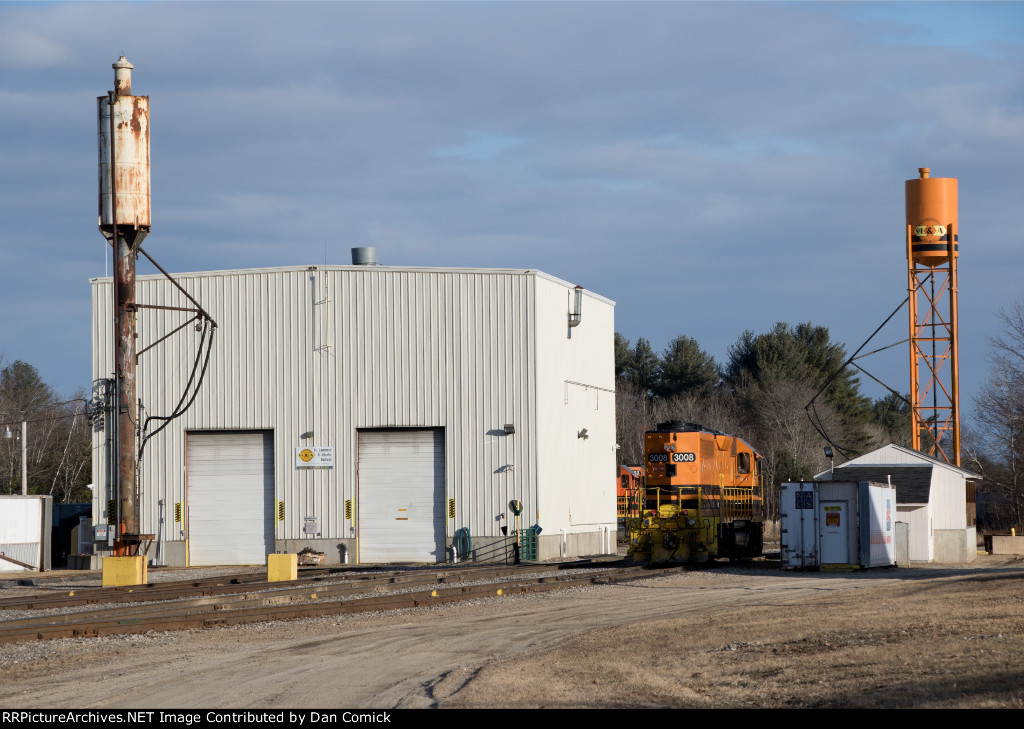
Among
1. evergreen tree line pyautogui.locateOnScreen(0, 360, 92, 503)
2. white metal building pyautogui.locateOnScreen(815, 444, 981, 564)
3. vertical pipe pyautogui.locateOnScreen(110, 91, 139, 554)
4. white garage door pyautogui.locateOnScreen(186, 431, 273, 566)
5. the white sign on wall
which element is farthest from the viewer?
evergreen tree line pyautogui.locateOnScreen(0, 360, 92, 503)

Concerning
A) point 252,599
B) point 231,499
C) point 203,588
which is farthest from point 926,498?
point 252,599

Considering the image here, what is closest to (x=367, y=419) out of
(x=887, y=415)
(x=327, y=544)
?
(x=327, y=544)

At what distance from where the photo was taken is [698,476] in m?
33.0

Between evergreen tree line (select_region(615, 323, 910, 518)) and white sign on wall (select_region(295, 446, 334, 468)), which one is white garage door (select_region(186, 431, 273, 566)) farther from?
evergreen tree line (select_region(615, 323, 910, 518))

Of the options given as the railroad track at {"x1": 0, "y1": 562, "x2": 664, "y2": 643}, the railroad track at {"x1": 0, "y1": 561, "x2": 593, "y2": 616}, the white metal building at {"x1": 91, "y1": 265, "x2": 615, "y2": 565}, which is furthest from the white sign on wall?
the railroad track at {"x1": 0, "y1": 562, "x2": 664, "y2": 643}

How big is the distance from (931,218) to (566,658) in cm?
4121

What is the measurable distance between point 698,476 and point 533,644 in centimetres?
1800

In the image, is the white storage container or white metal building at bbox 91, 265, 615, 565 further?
white metal building at bbox 91, 265, 615, 565

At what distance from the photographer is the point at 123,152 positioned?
27.8m

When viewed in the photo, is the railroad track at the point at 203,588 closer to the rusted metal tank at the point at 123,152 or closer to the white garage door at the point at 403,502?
the white garage door at the point at 403,502

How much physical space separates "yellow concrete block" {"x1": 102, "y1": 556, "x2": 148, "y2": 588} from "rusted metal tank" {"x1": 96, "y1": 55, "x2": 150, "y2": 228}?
809 cm

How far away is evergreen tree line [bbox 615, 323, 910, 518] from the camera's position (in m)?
88.1

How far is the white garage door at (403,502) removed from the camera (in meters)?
38.8

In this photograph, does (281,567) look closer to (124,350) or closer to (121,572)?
(121,572)
